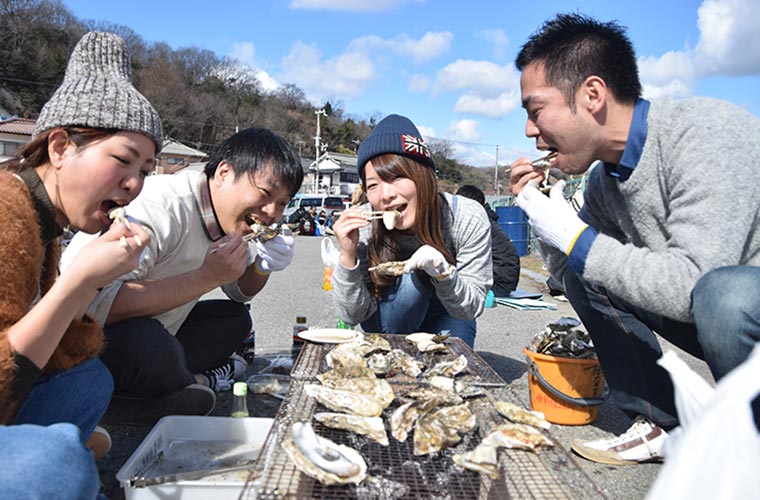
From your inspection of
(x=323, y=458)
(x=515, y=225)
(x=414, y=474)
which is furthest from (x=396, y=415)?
(x=515, y=225)

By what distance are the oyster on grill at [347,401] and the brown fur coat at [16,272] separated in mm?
1012

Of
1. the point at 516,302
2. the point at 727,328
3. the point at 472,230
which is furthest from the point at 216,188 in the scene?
the point at 516,302

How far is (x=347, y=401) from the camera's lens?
2.16 m

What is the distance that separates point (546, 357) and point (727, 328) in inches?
50.2

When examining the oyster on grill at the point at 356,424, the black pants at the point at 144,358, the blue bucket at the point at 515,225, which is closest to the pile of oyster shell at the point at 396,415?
the oyster on grill at the point at 356,424

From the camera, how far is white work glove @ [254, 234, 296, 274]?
364 cm

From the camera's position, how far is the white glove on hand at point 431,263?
3.33 metres

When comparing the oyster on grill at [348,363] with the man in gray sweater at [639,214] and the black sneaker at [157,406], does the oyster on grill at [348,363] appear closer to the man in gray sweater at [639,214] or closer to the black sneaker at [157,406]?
the black sneaker at [157,406]

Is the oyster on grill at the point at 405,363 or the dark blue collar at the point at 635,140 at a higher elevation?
the dark blue collar at the point at 635,140

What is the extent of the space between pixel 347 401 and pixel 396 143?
2051 mm

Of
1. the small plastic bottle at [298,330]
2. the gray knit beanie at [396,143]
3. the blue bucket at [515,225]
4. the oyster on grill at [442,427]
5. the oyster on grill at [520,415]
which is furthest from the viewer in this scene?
the blue bucket at [515,225]

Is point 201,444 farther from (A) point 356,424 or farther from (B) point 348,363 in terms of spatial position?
(A) point 356,424

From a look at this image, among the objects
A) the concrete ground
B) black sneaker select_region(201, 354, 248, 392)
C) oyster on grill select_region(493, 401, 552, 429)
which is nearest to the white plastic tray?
the concrete ground

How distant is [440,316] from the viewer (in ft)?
13.7
